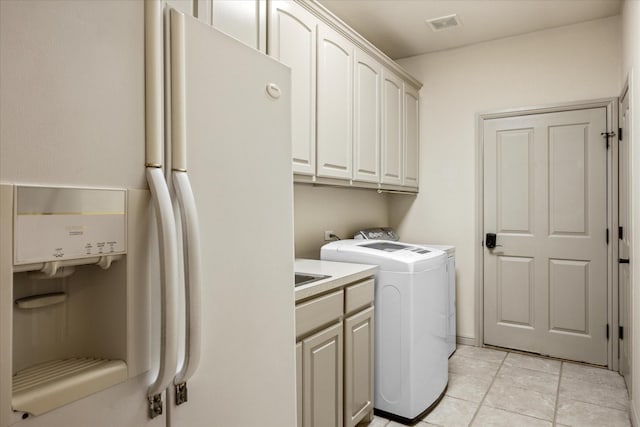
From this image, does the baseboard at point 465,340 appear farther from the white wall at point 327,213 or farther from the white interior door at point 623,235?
the white wall at point 327,213

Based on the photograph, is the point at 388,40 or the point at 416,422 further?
the point at 388,40

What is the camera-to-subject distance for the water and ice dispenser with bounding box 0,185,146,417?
25.5 inches

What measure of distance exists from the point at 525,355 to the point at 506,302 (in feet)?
1.46

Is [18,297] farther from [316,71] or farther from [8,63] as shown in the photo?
[316,71]

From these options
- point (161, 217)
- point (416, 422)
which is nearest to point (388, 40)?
point (416, 422)

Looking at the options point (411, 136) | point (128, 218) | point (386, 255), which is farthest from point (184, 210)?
point (411, 136)

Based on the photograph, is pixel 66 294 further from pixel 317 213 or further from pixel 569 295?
pixel 569 295

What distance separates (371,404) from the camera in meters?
2.23

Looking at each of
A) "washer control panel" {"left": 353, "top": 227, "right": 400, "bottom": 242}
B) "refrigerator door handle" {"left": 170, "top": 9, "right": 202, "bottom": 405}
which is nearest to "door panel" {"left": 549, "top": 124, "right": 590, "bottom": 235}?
"washer control panel" {"left": 353, "top": 227, "right": 400, "bottom": 242}

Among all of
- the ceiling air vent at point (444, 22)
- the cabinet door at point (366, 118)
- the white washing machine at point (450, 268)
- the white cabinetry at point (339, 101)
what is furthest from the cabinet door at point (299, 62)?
the ceiling air vent at point (444, 22)

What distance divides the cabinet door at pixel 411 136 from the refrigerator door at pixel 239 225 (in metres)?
2.47

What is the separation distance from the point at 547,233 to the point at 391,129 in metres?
1.55

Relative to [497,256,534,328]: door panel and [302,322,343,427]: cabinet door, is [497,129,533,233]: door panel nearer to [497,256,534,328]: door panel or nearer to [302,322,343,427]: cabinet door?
[497,256,534,328]: door panel

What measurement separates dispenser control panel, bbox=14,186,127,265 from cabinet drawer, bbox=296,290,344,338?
97 cm
